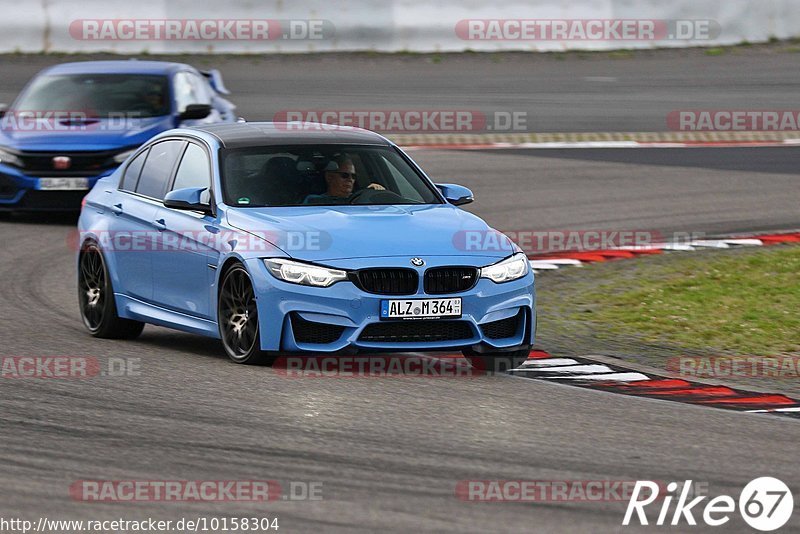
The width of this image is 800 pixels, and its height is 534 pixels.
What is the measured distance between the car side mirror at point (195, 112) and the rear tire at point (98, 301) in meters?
5.96

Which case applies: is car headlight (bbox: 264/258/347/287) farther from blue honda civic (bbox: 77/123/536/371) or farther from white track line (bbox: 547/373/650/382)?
white track line (bbox: 547/373/650/382)

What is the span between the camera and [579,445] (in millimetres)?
7691

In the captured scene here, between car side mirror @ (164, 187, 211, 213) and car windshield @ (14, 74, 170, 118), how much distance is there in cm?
781

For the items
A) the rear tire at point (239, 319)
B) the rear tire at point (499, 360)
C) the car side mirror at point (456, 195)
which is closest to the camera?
the rear tire at point (239, 319)

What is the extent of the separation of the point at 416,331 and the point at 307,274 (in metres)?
0.69

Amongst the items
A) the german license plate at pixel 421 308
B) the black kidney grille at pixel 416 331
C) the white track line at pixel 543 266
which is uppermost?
the german license plate at pixel 421 308

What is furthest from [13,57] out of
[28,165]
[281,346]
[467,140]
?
[281,346]

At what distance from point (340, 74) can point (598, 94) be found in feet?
15.3

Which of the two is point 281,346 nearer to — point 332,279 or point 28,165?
point 332,279
